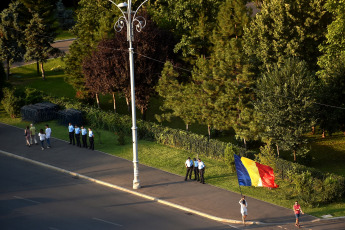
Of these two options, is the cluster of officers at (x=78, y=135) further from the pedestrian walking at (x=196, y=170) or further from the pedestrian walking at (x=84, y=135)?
the pedestrian walking at (x=196, y=170)

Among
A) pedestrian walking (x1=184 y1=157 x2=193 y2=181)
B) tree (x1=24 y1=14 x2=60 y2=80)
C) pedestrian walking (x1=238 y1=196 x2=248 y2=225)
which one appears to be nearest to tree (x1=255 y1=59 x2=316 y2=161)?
pedestrian walking (x1=184 y1=157 x2=193 y2=181)

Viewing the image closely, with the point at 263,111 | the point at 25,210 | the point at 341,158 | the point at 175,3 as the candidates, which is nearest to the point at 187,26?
the point at 175,3

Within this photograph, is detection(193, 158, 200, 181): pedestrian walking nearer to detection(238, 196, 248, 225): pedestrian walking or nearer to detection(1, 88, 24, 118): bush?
detection(238, 196, 248, 225): pedestrian walking

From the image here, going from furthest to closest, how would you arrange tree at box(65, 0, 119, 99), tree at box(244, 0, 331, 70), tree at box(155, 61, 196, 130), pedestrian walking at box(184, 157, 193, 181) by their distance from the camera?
tree at box(65, 0, 119, 99)
tree at box(244, 0, 331, 70)
tree at box(155, 61, 196, 130)
pedestrian walking at box(184, 157, 193, 181)

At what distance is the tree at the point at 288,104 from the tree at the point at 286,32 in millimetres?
6306

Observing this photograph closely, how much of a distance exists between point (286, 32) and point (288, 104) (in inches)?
396

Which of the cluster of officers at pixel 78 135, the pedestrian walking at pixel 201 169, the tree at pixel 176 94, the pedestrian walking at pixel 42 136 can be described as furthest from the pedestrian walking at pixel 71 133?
the pedestrian walking at pixel 201 169

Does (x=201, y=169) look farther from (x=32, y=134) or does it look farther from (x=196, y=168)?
(x=32, y=134)

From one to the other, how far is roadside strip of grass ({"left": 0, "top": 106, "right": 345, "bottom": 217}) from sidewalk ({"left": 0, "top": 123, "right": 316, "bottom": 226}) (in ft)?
2.44

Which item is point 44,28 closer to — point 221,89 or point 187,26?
point 187,26

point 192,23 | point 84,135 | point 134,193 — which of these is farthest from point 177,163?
point 192,23

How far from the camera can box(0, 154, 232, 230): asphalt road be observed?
1044 inches

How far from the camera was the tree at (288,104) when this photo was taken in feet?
120

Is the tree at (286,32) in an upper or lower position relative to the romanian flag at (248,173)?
upper
